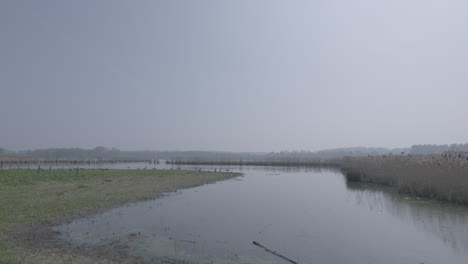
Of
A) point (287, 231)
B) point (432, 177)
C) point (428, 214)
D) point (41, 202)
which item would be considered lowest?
point (287, 231)

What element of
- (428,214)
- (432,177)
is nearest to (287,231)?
(428,214)

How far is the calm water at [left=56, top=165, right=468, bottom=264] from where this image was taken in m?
8.52

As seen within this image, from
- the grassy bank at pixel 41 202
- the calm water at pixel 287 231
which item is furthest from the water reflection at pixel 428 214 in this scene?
the grassy bank at pixel 41 202

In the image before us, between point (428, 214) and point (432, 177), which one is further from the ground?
point (432, 177)

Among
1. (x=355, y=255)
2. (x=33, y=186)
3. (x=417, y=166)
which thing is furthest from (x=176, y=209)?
(x=417, y=166)

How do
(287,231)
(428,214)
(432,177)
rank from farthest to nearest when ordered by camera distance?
1. (432,177)
2. (428,214)
3. (287,231)

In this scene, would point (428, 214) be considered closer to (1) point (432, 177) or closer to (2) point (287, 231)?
(1) point (432, 177)

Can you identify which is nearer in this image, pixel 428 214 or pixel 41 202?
pixel 428 214

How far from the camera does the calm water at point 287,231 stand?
8516 mm

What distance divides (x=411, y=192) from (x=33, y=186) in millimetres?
22762

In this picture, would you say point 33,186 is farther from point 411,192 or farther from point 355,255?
point 411,192

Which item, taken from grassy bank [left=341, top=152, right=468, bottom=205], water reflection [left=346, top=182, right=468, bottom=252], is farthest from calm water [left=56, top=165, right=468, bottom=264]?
grassy bank [left=341, top=152, right=468, bottom=205]

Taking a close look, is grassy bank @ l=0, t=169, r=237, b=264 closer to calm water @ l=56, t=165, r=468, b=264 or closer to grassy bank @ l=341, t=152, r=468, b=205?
calm water @ l=56, t=165, r=468, b=264

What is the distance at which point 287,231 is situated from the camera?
11.1m
